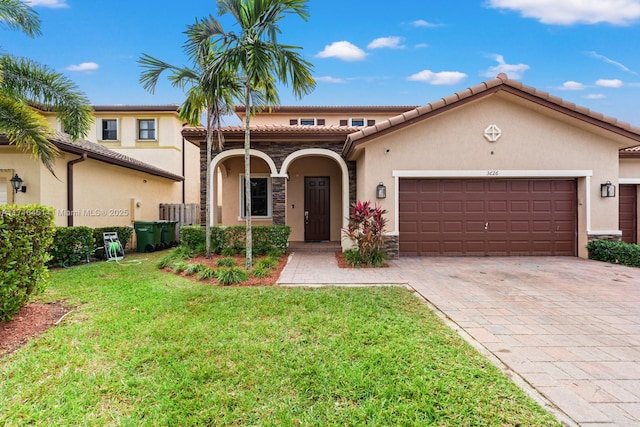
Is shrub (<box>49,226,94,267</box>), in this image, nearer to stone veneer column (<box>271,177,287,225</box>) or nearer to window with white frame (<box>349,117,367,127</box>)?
stone veneer column (<box>271,177,287,225</box>)

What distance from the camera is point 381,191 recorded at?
920 centimetres

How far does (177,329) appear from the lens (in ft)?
13.3

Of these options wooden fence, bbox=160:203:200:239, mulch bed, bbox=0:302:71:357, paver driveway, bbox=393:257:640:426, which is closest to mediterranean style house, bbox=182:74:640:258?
paver driveway, bbox=393:257:640:426

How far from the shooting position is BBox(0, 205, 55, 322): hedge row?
402 centimetres

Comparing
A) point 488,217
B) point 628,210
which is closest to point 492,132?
point 488,217

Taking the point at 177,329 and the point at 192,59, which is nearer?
the point at 177,329

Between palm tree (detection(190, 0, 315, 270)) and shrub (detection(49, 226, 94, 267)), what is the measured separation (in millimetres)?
5414

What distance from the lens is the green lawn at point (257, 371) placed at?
2.46m

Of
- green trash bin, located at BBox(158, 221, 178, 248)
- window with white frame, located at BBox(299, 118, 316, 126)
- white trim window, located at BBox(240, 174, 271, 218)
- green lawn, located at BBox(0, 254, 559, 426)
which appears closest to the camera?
green lawn, located at BBox(0, 254, 559, 426)

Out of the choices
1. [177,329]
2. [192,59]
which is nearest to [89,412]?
[177,329]

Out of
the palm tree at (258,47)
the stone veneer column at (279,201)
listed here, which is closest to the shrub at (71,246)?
the palm tree at (258,47)

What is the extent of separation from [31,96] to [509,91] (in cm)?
1321

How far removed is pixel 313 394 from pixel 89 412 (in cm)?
195

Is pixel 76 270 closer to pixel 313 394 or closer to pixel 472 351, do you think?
pixel 313 394
